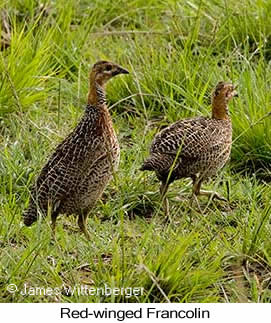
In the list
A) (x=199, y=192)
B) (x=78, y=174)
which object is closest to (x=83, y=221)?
(x=78, y=174)

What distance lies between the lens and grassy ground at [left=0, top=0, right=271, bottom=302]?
5.45 meters

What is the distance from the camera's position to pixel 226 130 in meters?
6.82

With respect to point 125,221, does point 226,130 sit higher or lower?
higher

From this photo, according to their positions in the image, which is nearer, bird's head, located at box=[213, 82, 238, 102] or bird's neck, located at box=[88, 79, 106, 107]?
bird's neck, located at box=[88, 79, 106, 107]

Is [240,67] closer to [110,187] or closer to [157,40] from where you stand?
[157,40]

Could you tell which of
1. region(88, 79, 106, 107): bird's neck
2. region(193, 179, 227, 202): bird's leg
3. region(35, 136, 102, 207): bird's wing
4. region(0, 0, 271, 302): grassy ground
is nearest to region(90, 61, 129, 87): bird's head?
region(88, 79, 106, 107): bird's neck

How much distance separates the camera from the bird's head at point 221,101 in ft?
22.7

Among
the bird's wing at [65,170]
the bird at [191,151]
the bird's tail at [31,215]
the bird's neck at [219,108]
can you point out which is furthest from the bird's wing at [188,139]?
the bird's tail at [31,215]

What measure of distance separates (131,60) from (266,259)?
2877mm

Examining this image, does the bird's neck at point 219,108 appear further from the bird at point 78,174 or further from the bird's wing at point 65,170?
the bird's wing at point 65,170

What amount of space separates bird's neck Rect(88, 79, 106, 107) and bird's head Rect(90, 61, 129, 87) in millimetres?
27

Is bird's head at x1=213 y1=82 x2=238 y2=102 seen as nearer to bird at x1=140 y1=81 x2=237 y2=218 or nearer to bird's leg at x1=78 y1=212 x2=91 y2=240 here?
bird at x1=140 y1=81 x2=237 y2=218

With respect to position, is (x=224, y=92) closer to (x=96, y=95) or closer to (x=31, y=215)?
(x=96, y=95)
